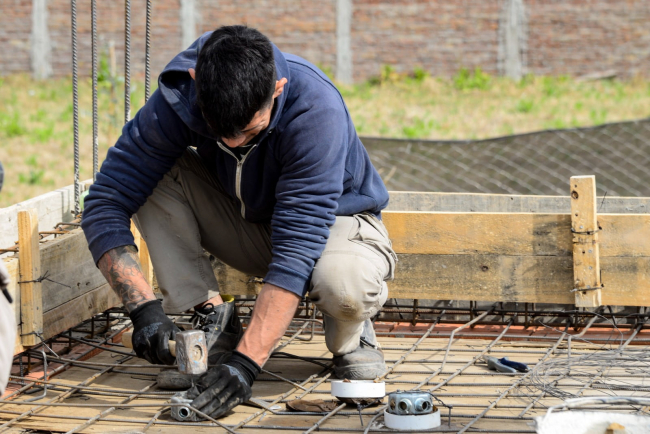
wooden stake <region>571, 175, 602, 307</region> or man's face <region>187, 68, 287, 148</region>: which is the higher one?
man's face <region>187, 68, 287, 148</region>

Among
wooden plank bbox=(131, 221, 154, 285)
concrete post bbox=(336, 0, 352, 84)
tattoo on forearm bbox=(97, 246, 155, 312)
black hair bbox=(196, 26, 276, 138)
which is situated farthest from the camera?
concrete post bbox=(336, 0, 352, 84)

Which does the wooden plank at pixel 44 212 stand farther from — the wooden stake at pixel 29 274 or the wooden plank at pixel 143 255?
the wooden stake at pixel 29 274

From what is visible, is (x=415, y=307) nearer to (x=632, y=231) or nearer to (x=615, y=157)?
(x=632, y=231)

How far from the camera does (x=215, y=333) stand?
2502 mm

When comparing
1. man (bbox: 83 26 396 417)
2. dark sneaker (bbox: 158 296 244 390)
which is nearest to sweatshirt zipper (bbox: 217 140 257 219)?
man (bbox: 83 26 396 417)

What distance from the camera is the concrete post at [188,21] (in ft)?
35.5

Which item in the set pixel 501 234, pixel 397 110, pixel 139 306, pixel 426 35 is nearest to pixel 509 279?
pixel 501 234

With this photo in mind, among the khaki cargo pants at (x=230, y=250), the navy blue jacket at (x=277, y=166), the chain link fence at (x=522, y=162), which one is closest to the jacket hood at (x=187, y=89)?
the navy blue jacket at (x=277, y=166)

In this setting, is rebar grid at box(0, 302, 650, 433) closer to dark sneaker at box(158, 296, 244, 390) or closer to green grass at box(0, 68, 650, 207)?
dark sneaker at box(158, 296, 244, 390)

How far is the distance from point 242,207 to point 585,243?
127cm

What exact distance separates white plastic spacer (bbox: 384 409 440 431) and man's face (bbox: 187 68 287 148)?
85 centimetres

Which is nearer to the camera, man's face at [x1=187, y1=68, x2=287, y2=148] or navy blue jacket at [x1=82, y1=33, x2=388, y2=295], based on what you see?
man's face at [x1=187, y1=68, x2=287, y2=148]

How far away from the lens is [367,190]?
2527mm

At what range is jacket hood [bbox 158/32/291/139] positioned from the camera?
2.22 meters
